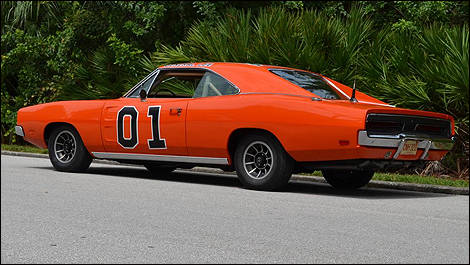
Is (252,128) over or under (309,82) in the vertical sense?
under

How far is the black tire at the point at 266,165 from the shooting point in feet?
Answer: 30.7

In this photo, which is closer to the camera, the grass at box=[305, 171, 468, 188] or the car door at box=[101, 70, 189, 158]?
the car door at box=[101, 70, 189, 158]

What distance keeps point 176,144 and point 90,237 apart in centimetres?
377

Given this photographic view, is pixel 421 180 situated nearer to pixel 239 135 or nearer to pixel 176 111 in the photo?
pixel 239 135

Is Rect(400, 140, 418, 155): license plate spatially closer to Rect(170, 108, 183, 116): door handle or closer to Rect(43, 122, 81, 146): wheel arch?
Rect(170, 108, 183, 116): door handle

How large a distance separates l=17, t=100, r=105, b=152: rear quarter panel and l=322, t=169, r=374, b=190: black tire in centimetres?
319

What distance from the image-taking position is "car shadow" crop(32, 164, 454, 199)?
9859 mm

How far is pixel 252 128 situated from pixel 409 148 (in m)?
1.85

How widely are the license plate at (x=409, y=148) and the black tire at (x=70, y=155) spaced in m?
4.75

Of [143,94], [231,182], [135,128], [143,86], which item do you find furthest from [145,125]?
[231,182]

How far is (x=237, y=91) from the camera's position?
10.1 m

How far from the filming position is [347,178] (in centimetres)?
1057

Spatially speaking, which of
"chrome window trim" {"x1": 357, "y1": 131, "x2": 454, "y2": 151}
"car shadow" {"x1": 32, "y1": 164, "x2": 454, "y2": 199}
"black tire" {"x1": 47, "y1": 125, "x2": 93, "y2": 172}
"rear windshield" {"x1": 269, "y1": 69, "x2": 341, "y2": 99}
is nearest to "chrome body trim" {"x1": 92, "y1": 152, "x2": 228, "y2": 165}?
"black tire" {"x1": 47, "y1": 125, "x2": 93, "y2": 172}

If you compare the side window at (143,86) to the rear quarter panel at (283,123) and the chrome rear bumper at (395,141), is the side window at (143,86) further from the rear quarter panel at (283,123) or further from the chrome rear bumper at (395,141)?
the chrome rear bumper at (395,141)
